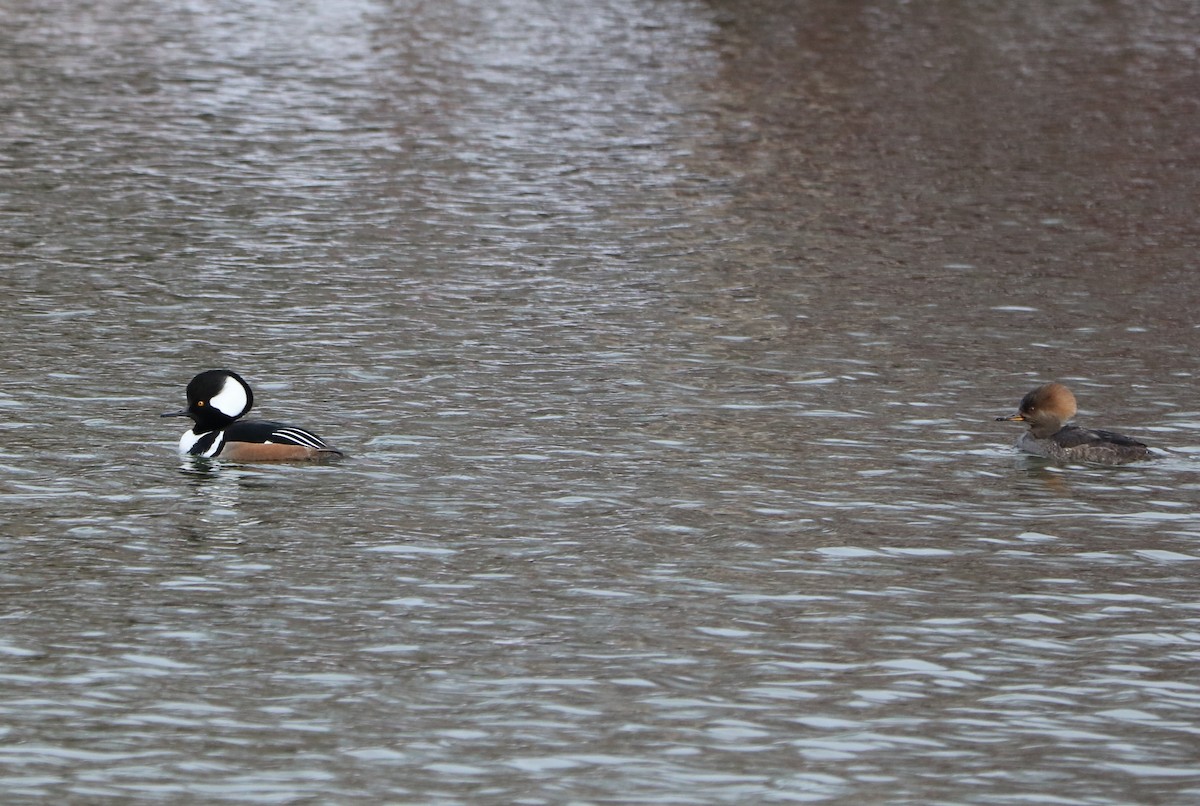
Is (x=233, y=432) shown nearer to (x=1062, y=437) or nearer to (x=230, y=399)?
(x=230, y=399)

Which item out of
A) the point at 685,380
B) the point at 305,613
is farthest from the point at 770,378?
the point at 305,613

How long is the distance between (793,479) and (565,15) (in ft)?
132

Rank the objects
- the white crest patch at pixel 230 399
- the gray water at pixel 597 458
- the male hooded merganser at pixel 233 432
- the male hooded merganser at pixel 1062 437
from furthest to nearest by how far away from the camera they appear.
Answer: the white crest patch at pixel 230 399 → the male hooded merganser at pixel 1062 437 → the male hooded merganser at pixel 233 432 → the gray water at pixel 597 458

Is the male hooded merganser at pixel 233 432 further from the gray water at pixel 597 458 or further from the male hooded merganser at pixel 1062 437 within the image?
the male hooded merganser at pixel 1062 437

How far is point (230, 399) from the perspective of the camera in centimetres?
1778

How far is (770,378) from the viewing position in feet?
68.2

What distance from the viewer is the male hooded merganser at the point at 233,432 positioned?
1739cm

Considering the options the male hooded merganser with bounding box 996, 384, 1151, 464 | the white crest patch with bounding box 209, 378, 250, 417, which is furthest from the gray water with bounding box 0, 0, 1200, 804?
the white crest patch with bounding box 209, 378, 250, 417

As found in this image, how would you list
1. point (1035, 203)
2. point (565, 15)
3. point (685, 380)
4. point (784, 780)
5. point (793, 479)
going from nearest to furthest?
point (784, 780), point (793, 479), point (685, 380), point (1035, 203), point (565, 15)

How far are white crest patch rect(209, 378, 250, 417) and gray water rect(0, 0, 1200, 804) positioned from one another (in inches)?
25.3

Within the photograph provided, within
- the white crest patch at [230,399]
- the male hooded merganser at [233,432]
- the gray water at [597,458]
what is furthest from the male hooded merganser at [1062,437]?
the white crest patch at [230,399]

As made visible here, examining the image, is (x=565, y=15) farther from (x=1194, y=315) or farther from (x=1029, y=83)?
(x=1194, y=315)

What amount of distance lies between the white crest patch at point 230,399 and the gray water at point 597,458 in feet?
2.11

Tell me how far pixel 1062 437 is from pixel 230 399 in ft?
23.7
